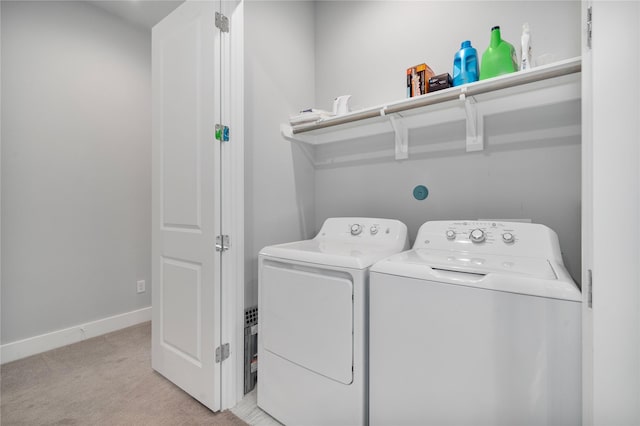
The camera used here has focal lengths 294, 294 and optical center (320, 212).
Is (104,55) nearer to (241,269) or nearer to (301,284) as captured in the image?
(241,269)

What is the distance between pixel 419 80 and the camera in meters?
1.59

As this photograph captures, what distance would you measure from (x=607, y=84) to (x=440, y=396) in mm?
1028

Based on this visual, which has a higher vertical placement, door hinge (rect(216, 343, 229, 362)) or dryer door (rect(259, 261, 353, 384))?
dryer door (rect(259, 261, 353, 384))

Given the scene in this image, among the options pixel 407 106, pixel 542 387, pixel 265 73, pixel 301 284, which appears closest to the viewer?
pixel 542 387

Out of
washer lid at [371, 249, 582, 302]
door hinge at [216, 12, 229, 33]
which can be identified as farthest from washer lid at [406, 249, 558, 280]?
door hinge at [216, 12, 229, 33]

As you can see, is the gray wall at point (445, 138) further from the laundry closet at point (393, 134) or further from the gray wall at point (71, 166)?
the gray wall at point (71, 166)

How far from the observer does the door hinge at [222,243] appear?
156 centimetres

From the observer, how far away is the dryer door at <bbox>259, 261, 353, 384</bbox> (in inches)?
48.3

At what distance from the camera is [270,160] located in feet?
6.31

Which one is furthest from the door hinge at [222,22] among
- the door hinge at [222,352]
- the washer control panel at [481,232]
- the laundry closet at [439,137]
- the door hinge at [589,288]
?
the door hinge at [589,288]

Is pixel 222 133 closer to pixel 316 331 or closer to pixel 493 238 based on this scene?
pixel 316 331

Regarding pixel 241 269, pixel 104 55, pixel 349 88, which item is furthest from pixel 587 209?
pixel 104 55

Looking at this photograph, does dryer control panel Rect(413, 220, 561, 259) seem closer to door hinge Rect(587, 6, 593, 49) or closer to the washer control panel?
the washer control panel

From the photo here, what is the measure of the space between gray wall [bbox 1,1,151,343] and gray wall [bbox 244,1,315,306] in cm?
157
